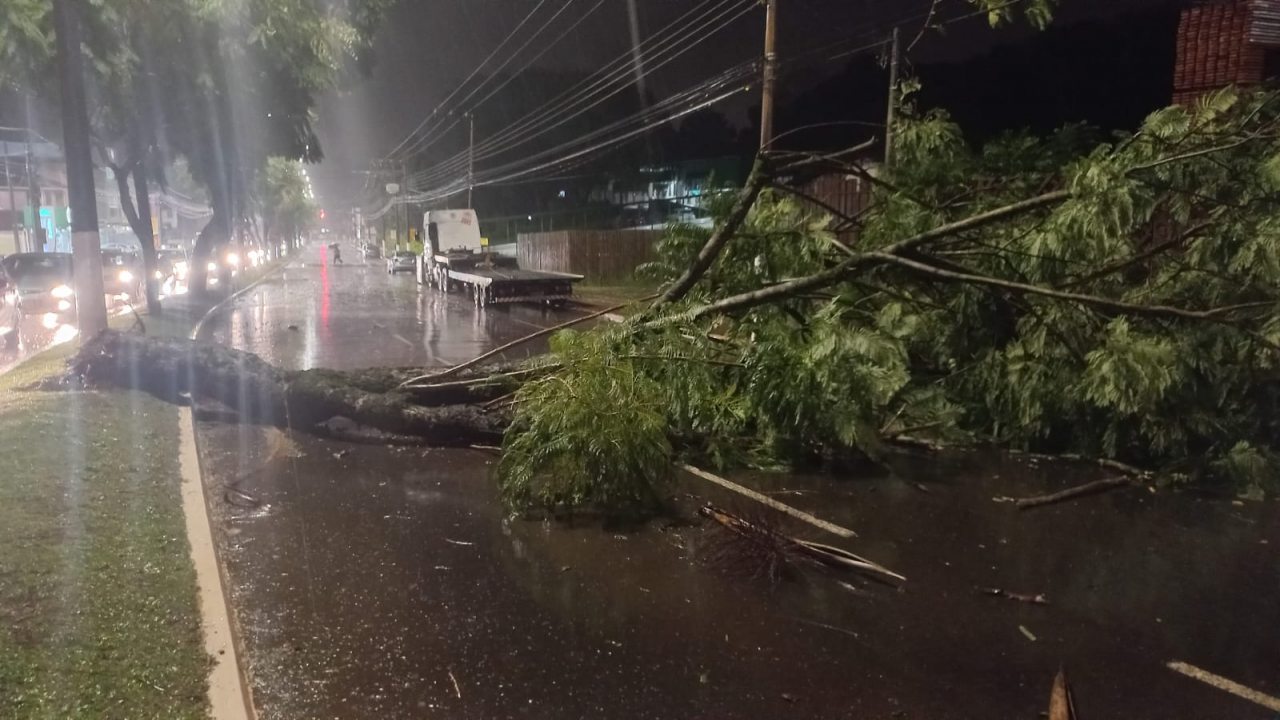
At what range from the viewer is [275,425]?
31.6ft

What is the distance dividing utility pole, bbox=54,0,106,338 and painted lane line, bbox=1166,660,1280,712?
1195 centimetres

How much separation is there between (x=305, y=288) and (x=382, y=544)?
108ft

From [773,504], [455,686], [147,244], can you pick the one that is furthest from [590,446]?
[147,244]

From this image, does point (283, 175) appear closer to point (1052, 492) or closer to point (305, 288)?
point (305, 288)

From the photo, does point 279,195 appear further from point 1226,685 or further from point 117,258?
point 1226,685

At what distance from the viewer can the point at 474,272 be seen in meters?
29.4

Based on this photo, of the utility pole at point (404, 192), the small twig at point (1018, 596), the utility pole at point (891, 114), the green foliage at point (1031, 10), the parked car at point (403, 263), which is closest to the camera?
the small twig at point (1018, 596)

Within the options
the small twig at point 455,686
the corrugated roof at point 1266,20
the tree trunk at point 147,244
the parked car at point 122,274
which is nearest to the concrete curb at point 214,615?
the small twig at point 455,686

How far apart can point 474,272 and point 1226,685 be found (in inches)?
1056

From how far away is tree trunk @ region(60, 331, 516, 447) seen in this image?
8.72 meters

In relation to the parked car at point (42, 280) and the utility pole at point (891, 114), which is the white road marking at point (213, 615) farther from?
the parked car at point (42, 280)

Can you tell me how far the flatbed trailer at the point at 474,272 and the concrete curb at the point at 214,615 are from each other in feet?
59.2

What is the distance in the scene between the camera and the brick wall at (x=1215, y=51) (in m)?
10.3

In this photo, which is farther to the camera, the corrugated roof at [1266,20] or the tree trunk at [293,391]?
the corrugated roof at [1266,20]
